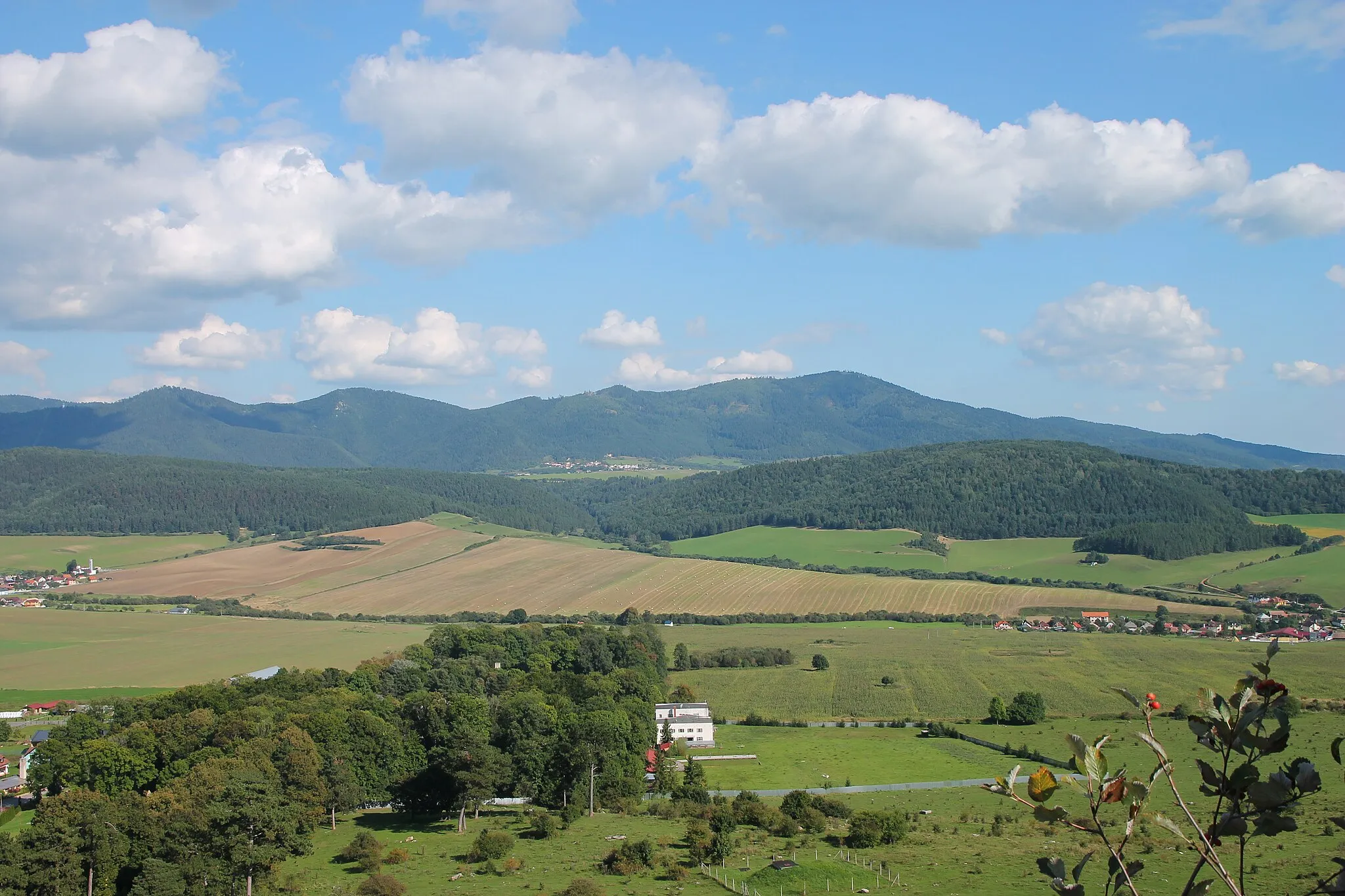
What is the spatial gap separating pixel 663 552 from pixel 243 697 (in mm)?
115787

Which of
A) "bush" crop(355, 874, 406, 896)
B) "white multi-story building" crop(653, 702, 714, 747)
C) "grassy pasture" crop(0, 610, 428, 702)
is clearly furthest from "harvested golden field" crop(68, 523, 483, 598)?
"bush" crop(355, 874, 406, 896)

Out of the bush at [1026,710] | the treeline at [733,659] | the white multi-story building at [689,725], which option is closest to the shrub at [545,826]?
the white multi-story building at [689,725]

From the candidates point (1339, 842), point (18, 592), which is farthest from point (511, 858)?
point (18, 592)

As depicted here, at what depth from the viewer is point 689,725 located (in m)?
59.9

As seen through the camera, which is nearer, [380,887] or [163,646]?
[380,887]

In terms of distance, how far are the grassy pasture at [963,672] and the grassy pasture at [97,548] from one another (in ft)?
321

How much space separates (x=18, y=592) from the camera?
12694 centimetres

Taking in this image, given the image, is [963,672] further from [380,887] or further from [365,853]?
[380,887]

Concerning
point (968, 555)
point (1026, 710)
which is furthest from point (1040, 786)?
point (968, 555)

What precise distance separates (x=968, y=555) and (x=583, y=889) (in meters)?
127

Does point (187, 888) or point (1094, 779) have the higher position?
point (1094, 779)

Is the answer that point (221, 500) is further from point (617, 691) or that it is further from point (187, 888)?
point (187, 888)

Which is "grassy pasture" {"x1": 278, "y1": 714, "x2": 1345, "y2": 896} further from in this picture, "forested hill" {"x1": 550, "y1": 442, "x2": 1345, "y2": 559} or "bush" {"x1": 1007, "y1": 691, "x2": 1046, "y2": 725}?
"forested hill" {"x1": 550, "y1": 442, "x2": 1345, "y2": 559}

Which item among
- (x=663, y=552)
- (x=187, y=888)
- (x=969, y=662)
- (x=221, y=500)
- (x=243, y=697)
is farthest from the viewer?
(x=221, y=500)
